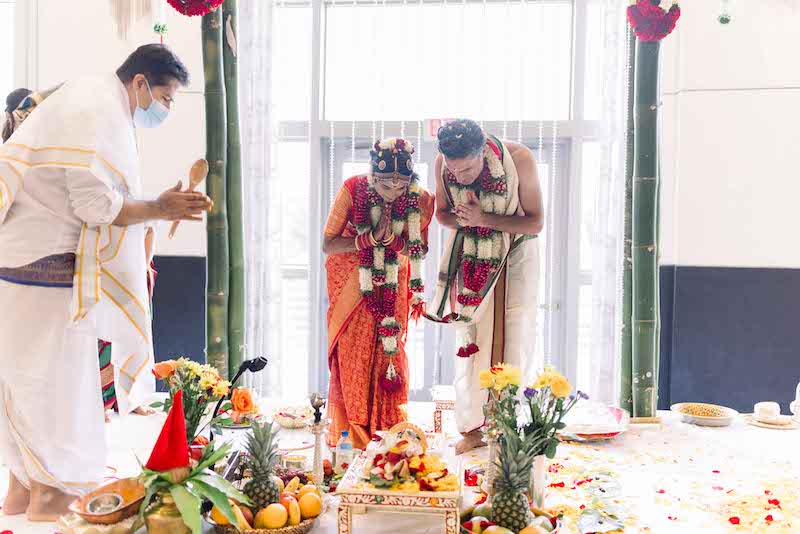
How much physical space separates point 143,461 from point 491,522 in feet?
5.77

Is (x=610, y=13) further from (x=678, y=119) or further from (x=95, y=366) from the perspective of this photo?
(x=95, y=366)

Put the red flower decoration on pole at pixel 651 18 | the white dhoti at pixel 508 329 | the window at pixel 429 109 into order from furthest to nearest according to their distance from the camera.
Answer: the window at pixel 429 109, the red flower decoration on pole at pixel 651 18, the white dhoti at pixel 508 329

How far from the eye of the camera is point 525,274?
3.33 meters

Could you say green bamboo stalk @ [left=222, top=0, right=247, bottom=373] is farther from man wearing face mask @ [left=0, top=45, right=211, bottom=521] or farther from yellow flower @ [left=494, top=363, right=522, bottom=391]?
yellow flower @ [left=494, top=363, right=522, bottom=391]

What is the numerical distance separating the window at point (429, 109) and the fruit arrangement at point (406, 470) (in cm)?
280

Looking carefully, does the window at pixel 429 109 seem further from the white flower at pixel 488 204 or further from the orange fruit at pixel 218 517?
the orange fruit at pixel 218 517

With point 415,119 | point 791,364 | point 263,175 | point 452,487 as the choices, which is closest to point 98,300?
point 452,487

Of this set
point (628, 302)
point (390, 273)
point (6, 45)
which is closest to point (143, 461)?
point (390, 273)

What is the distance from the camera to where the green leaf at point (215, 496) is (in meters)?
2.08

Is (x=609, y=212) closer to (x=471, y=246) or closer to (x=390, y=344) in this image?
(x=471, y=246)

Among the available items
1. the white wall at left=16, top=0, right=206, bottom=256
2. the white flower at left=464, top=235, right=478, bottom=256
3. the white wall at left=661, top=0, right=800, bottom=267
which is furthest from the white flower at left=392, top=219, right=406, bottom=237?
the white wall at left=661, top=0, right=800, bottom=267

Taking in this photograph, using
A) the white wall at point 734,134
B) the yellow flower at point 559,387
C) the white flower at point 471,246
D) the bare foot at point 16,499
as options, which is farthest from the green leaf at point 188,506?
the white wall at point 734,134

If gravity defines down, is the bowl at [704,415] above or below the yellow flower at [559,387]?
below

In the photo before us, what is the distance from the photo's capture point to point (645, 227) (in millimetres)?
4012
